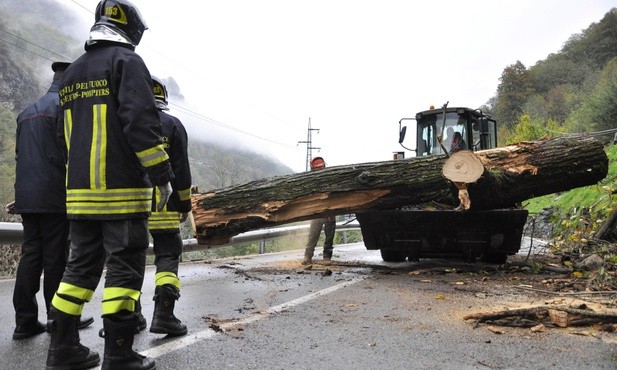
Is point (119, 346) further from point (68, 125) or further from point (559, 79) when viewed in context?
point (559, 79)

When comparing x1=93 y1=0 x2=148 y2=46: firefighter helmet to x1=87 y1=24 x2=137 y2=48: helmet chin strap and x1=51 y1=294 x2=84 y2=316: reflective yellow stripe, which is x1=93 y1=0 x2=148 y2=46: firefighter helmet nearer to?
x1=87 y1=24 x2=137 y2=48: helmet chin strap

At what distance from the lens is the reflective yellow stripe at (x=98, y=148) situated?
2820mm

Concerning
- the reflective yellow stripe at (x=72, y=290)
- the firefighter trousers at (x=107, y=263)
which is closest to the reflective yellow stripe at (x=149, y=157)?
the firefighter trousers at (x=107, y=263)

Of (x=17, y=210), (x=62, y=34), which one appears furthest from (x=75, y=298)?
(x=62, y=34)

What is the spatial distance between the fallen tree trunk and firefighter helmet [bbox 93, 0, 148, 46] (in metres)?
4.01

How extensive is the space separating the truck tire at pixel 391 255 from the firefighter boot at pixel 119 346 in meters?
6.08

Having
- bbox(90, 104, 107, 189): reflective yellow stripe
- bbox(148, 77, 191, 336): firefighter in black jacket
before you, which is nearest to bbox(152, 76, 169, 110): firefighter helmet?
bbox(148, 77, 191, 336): firefighter in black jacket

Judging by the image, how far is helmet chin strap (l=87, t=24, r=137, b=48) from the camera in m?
2.97

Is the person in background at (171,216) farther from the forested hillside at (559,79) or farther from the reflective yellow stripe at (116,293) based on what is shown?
the forested hillside at (559,79)

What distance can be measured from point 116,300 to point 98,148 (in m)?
0.86

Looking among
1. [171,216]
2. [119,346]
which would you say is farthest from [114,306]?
[171,216]

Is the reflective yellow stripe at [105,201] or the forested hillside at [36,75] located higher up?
the forested hillside at [36,75]

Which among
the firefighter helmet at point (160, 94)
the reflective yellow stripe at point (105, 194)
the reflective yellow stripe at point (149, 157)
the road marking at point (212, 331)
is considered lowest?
the road marking at point (212, 331)

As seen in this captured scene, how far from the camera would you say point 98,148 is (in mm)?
2844
